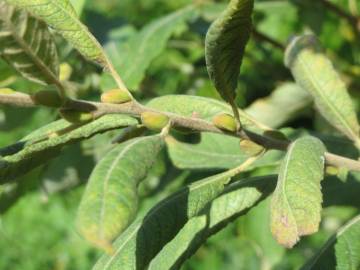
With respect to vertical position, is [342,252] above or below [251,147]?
below

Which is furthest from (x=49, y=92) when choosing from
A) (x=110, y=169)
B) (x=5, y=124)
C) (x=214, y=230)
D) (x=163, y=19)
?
(x=163, y=19)

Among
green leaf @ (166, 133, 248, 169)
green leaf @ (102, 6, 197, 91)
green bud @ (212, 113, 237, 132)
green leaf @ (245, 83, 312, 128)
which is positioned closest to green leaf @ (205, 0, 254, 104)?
green bud @ (212, 113, 237, 132)

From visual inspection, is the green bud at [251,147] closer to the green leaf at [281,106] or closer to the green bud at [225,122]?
the green bud at [225,122]

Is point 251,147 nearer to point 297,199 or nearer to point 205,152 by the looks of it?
point 297,199

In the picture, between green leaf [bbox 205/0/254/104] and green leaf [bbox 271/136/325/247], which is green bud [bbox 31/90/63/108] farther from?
green leaf [bbox 271/136/325/247]

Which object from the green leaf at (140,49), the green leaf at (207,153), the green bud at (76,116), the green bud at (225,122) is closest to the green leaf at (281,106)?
the green leaf at (140,49)

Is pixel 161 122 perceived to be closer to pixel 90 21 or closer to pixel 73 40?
pixel 73 40

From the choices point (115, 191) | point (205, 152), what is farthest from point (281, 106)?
point (115, 191)
